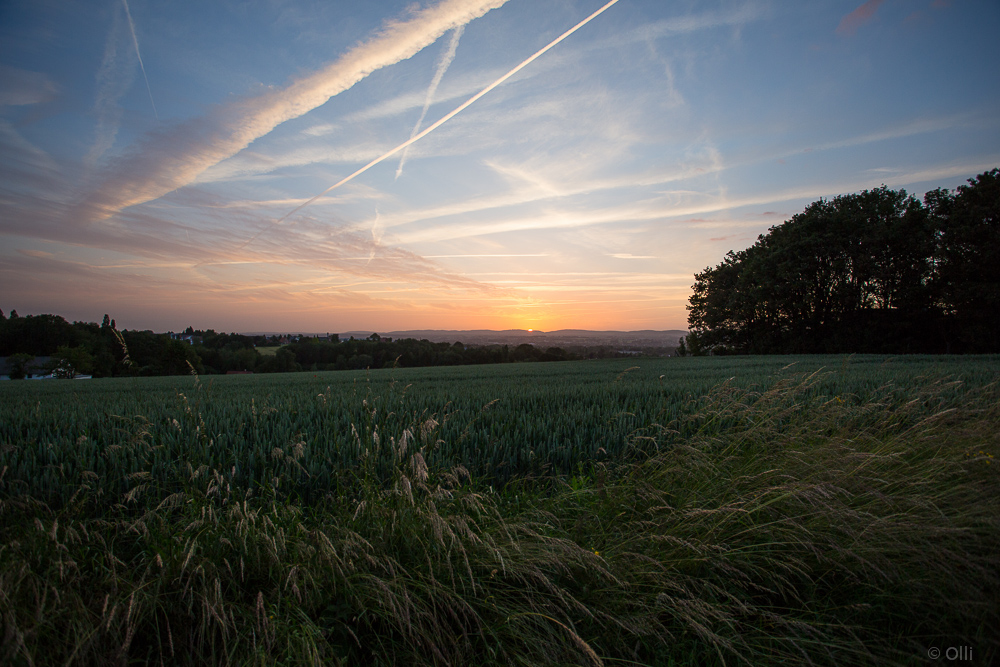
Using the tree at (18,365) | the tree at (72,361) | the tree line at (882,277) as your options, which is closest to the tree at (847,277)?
the tree line at (882,277)

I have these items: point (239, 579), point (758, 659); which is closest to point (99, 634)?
point (239, 579)

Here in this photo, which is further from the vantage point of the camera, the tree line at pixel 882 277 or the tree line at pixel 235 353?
the tree line at pixel 235 353

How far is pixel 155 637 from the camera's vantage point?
1.79 m

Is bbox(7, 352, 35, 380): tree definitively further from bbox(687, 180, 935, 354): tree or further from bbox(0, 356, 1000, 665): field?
bbox(687, 180, 935, 354): tree

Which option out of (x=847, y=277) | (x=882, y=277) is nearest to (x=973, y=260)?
(x=882, y=277)

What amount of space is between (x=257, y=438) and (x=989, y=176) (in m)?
46.2

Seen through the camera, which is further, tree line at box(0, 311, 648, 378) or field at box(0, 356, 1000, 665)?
tree line at box(0, 311, 648, 378)

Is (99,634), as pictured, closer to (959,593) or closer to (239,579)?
(239,579)

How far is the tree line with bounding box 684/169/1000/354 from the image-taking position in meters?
28.7

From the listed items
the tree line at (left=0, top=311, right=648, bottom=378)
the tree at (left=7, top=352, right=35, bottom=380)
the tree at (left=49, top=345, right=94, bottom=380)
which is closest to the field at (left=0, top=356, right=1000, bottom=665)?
the tree line at (left=0, top=311, right=648, bottom=378)

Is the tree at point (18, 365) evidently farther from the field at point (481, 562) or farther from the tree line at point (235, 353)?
the field at point (481, 562)

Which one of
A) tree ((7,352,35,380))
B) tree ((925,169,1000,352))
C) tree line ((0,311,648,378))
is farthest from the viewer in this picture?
tree line ((0,311,648,378))

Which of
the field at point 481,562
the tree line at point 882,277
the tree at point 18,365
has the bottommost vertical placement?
the tree at point 18,365

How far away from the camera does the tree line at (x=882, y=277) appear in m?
28.7
